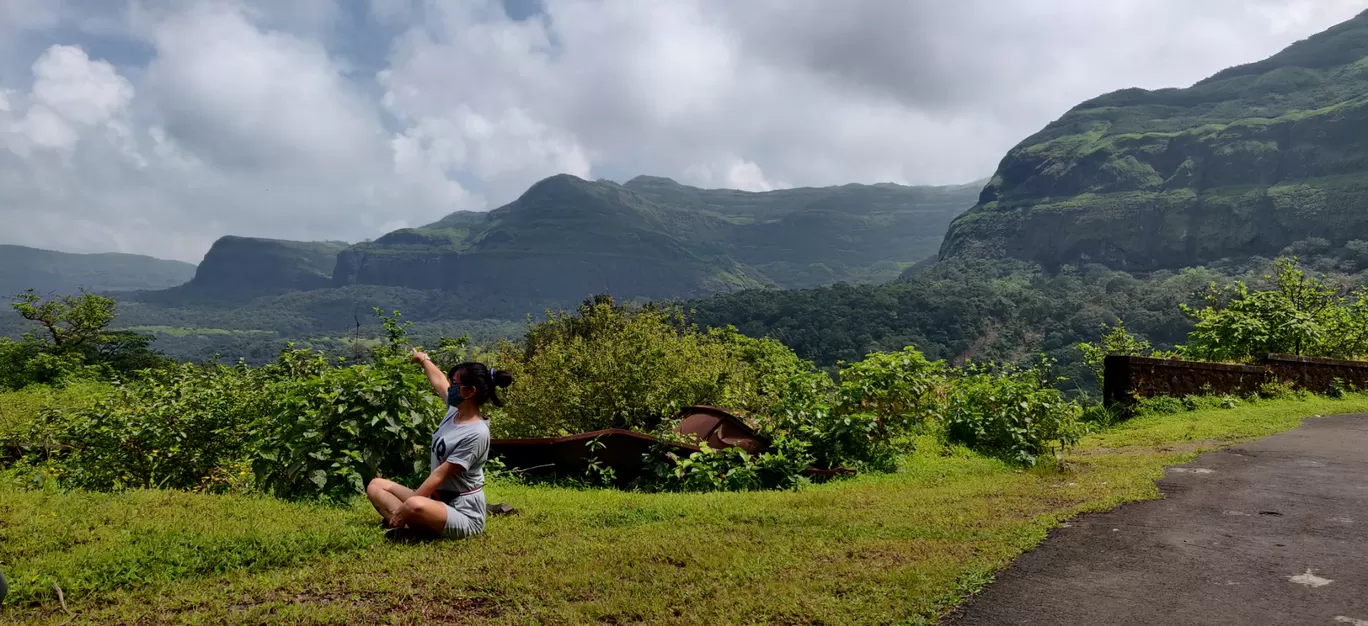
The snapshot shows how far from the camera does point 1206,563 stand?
15.8 feet

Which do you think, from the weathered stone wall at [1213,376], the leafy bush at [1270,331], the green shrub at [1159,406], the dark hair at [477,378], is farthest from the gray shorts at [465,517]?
the leafy bush at [1270,331]

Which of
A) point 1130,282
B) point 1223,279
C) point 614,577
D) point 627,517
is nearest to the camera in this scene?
point 614,577

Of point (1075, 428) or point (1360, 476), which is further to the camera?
point (1075, 428)

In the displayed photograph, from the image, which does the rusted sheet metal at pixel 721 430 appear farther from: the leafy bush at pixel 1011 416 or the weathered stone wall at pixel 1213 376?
the weathered stone wall at pixel 1213 376

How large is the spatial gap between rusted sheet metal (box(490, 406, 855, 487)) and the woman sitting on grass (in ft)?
10.8

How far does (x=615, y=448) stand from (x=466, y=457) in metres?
3.65

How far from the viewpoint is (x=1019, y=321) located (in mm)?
127062

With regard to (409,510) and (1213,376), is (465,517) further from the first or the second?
(1213,376)

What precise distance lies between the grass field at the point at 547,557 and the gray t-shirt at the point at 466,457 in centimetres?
31

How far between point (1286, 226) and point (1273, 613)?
7978 inches

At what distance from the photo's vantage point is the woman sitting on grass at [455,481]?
5.63 meters

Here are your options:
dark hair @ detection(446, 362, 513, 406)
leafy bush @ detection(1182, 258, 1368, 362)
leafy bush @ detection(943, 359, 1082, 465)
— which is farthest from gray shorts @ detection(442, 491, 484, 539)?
leafy bush @ detection(1182, 258, 1368, 362)

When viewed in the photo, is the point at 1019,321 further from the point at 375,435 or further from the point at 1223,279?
the point at 375,435

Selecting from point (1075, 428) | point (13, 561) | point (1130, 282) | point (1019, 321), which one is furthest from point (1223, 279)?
point (13, 561)
